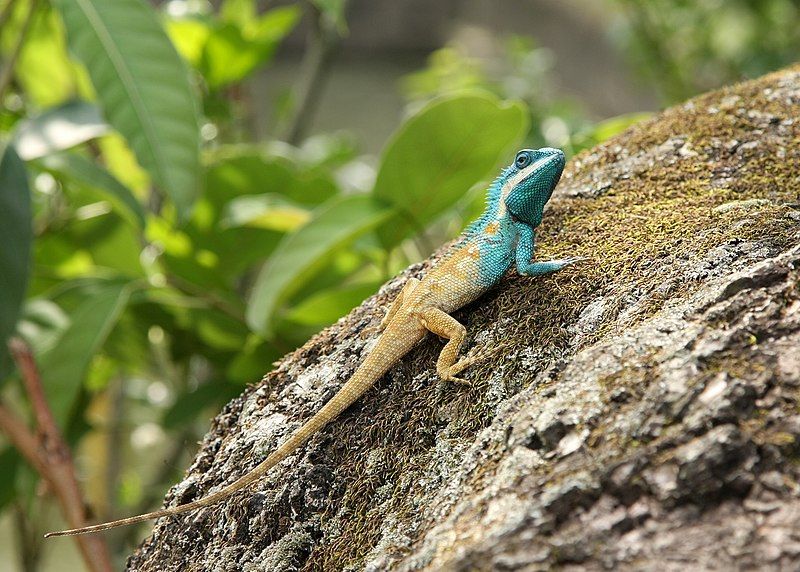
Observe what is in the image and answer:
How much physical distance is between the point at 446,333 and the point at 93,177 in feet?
4.26

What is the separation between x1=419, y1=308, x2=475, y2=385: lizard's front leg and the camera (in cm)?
161

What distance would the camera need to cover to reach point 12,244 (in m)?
2.23

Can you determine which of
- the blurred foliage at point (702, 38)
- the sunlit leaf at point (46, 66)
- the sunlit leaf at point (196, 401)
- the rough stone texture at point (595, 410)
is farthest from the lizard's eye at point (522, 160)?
the blurred foliage at point (702, 38)

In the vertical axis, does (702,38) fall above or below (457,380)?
above

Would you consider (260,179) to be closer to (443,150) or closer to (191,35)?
(191,35)

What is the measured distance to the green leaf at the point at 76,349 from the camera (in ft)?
8.13

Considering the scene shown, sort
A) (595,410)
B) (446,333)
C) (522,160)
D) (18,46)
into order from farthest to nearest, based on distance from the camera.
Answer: (18,46) → (522,160) → (446,333) → (595,410)

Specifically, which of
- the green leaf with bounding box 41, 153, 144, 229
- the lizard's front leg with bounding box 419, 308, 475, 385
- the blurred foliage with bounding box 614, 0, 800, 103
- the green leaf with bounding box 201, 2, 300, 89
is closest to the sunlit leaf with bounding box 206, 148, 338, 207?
the green leaf with bounding box 201, 2, 300, 89

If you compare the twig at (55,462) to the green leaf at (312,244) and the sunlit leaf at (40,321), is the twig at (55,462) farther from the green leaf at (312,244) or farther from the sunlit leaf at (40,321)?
the green leaf at (312,244)

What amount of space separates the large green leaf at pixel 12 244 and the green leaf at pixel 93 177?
A: 16 cm

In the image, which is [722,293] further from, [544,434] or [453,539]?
[453,539]

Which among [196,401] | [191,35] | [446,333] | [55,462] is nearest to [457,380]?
[446,333]

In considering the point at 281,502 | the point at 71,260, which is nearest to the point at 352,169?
the point at 71,260

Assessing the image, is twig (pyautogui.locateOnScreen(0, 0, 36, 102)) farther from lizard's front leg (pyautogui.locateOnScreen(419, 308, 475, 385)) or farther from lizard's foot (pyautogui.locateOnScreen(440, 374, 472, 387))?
lizard's foot (pyautogui.locateOnScreen(440, 374, 472, 387))
